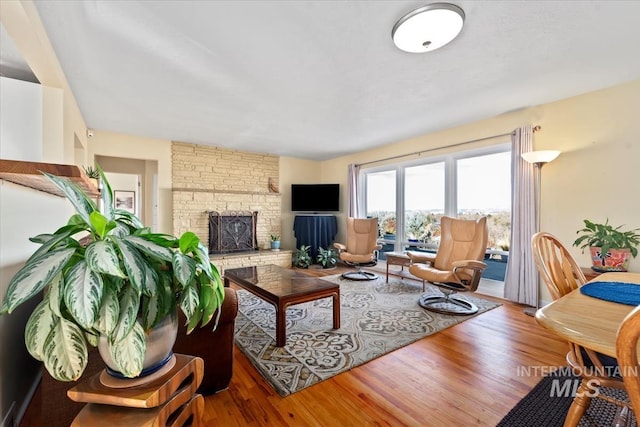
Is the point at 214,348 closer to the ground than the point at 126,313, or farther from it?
closer to the ground

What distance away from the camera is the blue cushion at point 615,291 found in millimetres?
1100

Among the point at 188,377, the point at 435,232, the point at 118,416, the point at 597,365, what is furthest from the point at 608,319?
the point at 435,232

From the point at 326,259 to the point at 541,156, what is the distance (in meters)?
3.59

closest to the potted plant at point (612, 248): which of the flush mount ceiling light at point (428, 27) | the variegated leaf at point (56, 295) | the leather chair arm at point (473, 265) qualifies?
the leather chair arm at point (473, 265)

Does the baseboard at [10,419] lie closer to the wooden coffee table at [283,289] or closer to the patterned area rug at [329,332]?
the patterned area rug at [329,332]

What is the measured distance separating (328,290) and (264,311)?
88 centimetres

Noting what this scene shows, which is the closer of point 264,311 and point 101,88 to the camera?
point 101,88

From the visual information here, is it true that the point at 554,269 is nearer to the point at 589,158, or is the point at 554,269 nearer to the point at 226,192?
the point at 589,158

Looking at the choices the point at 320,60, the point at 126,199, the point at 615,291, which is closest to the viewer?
the point at 615,291

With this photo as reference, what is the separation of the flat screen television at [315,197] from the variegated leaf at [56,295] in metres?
5.16

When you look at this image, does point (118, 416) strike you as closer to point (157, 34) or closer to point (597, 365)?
point (597, 365)

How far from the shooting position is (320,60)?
217cm

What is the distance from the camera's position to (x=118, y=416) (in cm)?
77

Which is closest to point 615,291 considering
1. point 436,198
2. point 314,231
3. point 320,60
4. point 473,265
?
point 473,265
